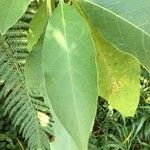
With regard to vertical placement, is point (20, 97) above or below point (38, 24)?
below

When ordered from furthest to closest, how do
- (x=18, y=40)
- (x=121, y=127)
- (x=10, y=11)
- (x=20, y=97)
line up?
(x=121, y=127), (x=20, y=97), (x=18, y=40), (x=10, y=11)

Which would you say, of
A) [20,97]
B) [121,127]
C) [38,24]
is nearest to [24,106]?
[20,97]

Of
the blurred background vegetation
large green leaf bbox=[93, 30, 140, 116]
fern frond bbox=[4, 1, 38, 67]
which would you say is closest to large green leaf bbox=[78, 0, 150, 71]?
large green leaf bbox=[93, 30, 140, 116]

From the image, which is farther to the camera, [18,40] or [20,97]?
[20,97]

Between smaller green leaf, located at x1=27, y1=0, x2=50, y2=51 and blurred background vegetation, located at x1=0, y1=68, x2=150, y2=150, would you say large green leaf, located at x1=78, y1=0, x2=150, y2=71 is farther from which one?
blurred background vegetation, located at x1=0, y1=68, x2=150, y2=150

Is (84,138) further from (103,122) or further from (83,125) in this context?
(103,122)

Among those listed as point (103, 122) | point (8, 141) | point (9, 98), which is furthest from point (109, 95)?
point (103, 122)

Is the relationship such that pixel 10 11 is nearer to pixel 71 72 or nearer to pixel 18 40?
pixel 71 72
